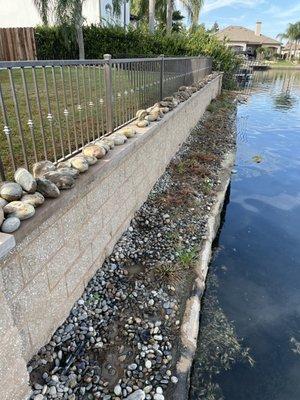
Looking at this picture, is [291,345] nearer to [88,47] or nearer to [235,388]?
[235,388]

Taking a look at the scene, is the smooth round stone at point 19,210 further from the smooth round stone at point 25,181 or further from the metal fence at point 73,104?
the metal fence at point 73,104

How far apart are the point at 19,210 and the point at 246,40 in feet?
269

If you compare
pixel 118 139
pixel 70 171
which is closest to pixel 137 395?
pixel 70 171

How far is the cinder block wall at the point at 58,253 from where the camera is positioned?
2.48 m

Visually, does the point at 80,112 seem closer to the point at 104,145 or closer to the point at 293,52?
the point at 104,145

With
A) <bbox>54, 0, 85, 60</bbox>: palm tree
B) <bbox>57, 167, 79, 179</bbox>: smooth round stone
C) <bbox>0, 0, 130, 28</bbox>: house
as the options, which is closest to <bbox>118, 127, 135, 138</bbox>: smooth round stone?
<bbox>57, 167, 79, 179</bbox>: smooth round stone

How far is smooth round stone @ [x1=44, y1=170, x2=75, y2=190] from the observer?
313 centimetres

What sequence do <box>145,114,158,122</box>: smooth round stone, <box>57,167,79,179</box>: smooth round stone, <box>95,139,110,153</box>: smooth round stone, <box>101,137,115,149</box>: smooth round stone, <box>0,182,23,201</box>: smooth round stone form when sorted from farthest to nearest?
<box>145,114,158,122</box>: smooth round stone → <box>101,137,115,149</box>: smooth round stone → <box>95,139,110,153</box>: smooth round stone → <box>57,167,79,179</box>: smooth round stone → <box>0,182,23,201</box>: smooth round stone

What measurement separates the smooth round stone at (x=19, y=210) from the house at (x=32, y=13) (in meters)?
21.9

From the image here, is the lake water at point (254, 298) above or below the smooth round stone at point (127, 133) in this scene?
below

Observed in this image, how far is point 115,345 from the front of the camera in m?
3.36

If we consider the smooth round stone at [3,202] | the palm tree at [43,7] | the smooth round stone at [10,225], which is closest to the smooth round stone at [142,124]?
the smooth round stone at [3,202]

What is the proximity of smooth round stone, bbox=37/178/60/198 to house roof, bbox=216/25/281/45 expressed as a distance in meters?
77.3

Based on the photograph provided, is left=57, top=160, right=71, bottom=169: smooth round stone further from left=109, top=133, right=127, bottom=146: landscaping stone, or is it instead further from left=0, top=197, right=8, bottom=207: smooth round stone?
left=109, top=133, right=127, bottom=146: landscaping stone
